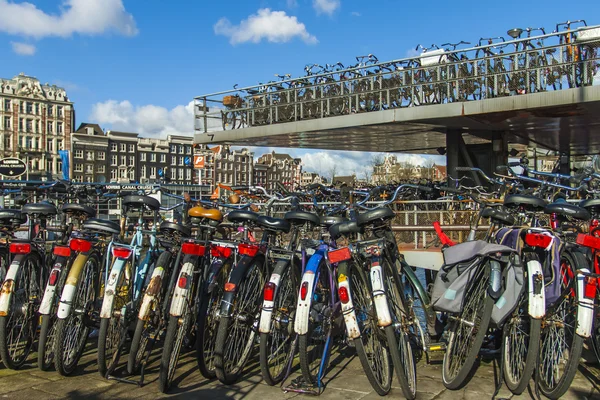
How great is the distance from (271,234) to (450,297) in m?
1.38

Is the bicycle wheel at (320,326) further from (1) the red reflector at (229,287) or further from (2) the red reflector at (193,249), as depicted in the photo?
(2) the red reflector at (193,249)

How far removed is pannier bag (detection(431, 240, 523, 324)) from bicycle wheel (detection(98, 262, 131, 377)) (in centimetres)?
221

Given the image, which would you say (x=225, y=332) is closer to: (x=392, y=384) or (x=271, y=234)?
(x=271, y=234)

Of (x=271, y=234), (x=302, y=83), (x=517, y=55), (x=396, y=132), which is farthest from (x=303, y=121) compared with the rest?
Answer: (x=271, y=234)

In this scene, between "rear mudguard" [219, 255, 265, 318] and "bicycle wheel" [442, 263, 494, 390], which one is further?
"rear mudguard" [219, 255, 265, 318]

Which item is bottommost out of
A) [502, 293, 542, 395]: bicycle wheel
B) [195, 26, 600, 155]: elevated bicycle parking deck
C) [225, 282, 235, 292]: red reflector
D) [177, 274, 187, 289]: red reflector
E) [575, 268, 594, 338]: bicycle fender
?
[502, 293, 542, 395]: bicycle wheel

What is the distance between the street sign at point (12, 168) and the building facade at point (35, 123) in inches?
3169

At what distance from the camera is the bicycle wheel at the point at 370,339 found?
3725 mm

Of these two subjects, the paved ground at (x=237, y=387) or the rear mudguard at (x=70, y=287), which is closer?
the paved ground at (x=237, y=387)

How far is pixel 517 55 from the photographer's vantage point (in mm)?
11750

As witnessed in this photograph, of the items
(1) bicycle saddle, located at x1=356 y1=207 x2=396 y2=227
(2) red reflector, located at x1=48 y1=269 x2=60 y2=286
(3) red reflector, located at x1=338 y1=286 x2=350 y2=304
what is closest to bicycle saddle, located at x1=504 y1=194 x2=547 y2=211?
(1) bicycle saddle, located at x1=356 y1=207 x2=396 y2=227

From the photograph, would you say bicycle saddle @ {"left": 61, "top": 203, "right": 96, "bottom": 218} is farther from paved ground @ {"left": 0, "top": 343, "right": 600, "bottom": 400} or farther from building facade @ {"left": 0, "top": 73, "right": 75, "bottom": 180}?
building facade @ {"left": 0, "top": 73, "right": 75, "bottom": 180}

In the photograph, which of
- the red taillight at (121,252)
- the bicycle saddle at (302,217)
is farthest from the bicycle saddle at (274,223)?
the red taillight at (121,252)

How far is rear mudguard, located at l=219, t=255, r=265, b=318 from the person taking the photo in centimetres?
392
